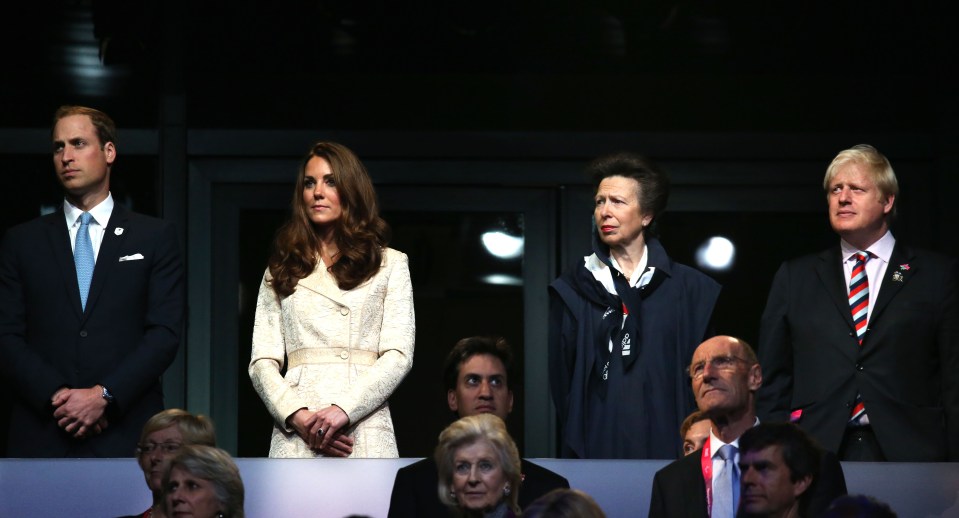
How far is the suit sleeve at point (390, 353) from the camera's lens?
17.0 ft

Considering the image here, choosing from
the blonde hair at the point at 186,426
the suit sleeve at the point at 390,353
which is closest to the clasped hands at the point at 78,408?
the blonde hair at the point at 186,426

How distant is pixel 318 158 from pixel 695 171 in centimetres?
298

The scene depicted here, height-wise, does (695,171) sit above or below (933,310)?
above

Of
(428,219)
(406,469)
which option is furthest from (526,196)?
(406,469)

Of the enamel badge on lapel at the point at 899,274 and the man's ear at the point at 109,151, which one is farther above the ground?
the man's ear at the point at 109,151

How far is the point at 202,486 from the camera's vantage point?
4.72 m

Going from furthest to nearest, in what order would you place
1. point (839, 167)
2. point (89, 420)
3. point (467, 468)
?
point (839, 167) → point (89, 420) → point (467, 468)

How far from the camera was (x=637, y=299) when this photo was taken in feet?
18.4

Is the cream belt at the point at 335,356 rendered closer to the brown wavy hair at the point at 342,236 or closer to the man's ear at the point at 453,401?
the brown wavy hair at the point at 342,236

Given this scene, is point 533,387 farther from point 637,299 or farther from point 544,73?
point 637,299

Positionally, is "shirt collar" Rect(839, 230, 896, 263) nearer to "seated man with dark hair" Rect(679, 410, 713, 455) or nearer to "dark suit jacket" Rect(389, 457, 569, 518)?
"seated man with dark hair" Rect(679, 410, 713, 455)

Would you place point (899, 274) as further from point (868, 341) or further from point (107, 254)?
point (107, 254)

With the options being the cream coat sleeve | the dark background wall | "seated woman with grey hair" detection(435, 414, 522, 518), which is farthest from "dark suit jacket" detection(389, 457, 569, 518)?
the dark background wall

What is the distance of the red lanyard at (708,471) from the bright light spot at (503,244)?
3.02 meters
